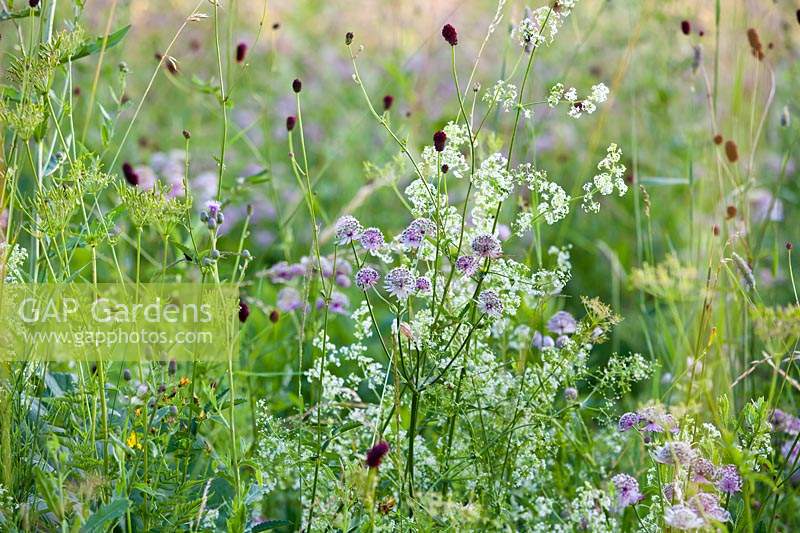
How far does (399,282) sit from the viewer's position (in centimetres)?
130

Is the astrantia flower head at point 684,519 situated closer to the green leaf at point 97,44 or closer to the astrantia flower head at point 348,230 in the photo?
the astrantia flower head at point 348,230

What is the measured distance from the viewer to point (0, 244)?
1343mm

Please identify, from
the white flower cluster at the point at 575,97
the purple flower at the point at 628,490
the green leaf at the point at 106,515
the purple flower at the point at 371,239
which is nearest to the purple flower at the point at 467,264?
the purple flower at the point at 371,239

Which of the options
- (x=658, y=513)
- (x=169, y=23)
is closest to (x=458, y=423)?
(x=658, y=513)

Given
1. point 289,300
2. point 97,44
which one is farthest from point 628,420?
point 97,44

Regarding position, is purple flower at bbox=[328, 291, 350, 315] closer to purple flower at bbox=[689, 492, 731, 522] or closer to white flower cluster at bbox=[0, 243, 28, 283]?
white flower cluster at bbox=[0, 243, 28, 283]

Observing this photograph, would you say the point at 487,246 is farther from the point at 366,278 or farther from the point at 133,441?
the point at 133,441

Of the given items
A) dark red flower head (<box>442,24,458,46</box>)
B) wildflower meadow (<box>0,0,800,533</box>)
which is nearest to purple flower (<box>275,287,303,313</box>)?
wildflower meadow (<box>0,0,800,533</box>)

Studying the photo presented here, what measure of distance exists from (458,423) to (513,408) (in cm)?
10

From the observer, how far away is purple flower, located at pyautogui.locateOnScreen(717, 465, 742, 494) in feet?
4.07

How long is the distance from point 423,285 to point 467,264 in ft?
0.22

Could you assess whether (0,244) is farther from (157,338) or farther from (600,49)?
(600,49)

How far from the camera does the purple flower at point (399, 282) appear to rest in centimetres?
130

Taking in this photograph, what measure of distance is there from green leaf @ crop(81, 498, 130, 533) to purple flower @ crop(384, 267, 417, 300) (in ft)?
1.41
